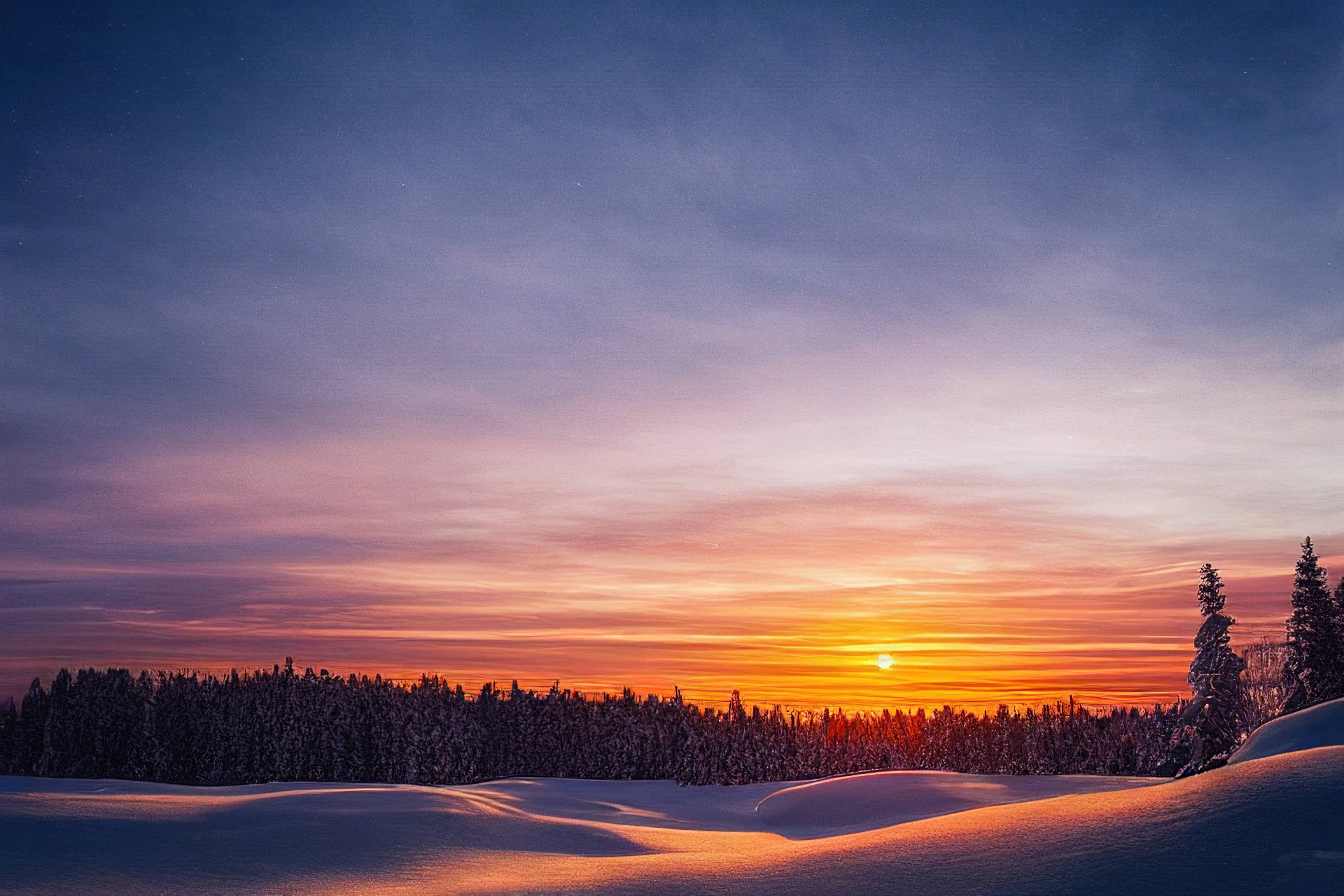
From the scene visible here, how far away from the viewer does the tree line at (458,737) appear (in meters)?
82.4

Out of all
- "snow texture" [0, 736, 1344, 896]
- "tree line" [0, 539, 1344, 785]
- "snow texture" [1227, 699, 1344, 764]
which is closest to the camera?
"snow texture" [0, 736, 1344, 896]

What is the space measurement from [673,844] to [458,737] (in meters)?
66.7

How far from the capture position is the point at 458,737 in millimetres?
84625

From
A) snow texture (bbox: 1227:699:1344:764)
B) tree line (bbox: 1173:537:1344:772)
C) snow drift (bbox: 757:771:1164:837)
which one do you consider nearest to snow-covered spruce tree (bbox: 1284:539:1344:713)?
tree line (bbox: 1173:537:1344:772)

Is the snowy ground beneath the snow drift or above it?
above

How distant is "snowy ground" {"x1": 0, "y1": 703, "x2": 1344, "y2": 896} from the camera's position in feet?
31.1

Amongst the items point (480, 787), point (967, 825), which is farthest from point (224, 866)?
point (480, 787)

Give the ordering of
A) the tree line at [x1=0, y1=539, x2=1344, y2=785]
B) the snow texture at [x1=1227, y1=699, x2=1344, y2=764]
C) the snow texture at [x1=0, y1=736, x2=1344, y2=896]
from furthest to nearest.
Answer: the tree line at [x1=0, y1=539, x2=1344, y2=785] → the snow texture at [x1=1227, y1=699, x2=1344, y2=764] → the snow texture at [x1=0, y1=736, x2=1344, y2=896]

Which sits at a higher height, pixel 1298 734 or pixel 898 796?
pixel 1298 734

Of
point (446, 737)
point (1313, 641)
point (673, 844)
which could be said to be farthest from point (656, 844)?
point (446, 737)

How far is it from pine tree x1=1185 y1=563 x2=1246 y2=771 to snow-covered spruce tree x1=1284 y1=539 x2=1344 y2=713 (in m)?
3.80

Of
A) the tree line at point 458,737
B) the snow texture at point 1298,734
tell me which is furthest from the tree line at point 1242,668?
the tree line at point 458,737

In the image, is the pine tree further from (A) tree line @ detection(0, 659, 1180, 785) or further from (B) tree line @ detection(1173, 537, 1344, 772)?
(A) tree line @ detection(0, 659, 1180, 785)

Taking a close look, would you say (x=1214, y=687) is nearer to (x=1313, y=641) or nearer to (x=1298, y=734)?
(x=1313, y=641)
